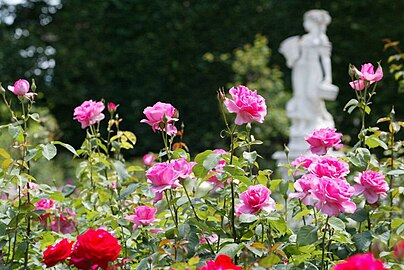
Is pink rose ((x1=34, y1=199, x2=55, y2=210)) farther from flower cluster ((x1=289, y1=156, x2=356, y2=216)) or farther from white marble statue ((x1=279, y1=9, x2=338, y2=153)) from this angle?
white marble statue ((x1=279, y1=9, x2=338, y2=153))

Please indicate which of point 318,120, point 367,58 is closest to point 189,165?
point 318,120

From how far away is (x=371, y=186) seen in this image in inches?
57.4

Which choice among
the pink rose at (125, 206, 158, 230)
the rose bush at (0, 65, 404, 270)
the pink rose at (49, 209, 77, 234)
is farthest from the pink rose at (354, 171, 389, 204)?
the pink rose at (49, 209, 77, 234)

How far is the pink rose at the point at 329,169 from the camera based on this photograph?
4.37ft

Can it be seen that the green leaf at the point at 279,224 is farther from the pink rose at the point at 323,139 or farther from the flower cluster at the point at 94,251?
the flower cluster at the point at 94,251

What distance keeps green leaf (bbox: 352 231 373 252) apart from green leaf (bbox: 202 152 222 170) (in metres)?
0.36

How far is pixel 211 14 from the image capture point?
9.55 m

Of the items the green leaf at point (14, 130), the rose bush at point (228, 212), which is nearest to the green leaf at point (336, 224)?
the rose bush at point (228, 212)

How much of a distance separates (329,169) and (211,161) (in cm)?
24

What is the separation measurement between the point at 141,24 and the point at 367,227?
8393 mm

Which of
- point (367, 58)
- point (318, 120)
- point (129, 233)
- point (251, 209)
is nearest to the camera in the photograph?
point (251, 209)

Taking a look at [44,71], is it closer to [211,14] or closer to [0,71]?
[0,71]

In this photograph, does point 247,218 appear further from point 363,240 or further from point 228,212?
point 363,240

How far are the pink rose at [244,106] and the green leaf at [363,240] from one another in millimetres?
345
